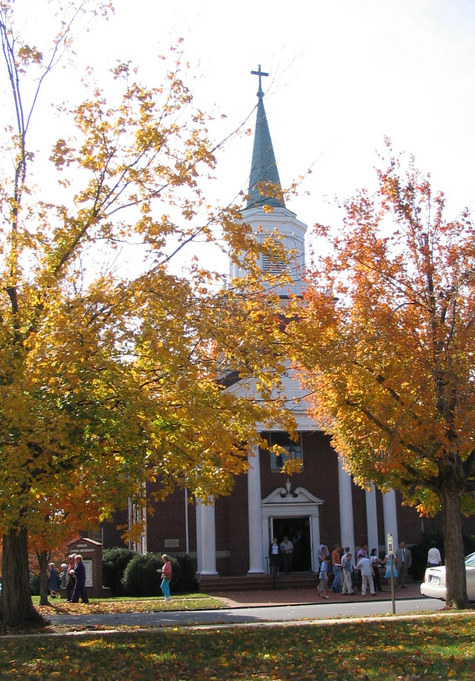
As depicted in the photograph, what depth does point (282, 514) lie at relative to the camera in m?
30.6

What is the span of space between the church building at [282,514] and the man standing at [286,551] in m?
0.81

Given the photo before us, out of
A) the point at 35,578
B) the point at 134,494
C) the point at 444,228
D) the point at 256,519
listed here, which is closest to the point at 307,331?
the point at 134,494

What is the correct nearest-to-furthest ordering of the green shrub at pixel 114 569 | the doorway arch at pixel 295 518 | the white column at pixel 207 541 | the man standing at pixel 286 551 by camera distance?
1. the man standing at pixel 286 551
2. the white column at pixel 207 541
3. the green shrub at pixel 114 569
4. the doorway arch at pixel 295 518

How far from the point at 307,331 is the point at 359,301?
145 inches

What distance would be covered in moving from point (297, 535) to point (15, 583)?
60.7 feet

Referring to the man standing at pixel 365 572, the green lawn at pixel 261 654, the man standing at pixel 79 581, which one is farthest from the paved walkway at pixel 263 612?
the man standing at pixel 79 581

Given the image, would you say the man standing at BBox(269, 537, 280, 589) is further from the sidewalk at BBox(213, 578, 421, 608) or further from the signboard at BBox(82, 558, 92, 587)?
the signboard at BBox(82, 558, 92, 587)

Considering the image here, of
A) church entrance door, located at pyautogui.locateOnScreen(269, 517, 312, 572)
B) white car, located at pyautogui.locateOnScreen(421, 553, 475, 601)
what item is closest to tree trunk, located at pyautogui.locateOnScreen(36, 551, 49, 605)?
church entrance door, located at pyautogui.locateOnScreen(269, 517, 312, 572)

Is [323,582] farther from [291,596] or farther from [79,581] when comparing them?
[79,581]

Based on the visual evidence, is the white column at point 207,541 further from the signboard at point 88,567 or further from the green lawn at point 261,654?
the green lawn at point 261,654

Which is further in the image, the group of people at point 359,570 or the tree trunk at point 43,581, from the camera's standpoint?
the group of people at point 359,570

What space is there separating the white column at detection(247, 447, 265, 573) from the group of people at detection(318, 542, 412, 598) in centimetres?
253

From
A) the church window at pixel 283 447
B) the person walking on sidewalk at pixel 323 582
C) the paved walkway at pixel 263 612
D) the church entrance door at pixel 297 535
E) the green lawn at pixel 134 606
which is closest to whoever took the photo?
the paved walkway at pixel 263 612

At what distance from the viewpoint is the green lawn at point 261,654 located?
28.8 feet
